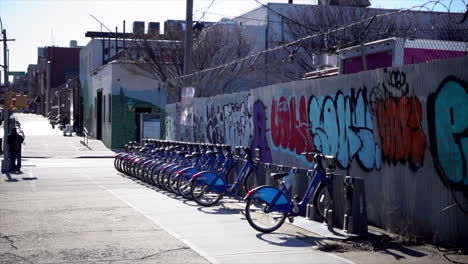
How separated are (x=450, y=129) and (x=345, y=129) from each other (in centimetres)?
298

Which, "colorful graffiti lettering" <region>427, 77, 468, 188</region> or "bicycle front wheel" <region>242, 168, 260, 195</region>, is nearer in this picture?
"colorful graffiti lettering" <region>427, 77, 468, 188</region>

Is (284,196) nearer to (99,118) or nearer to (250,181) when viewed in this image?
(250,181)

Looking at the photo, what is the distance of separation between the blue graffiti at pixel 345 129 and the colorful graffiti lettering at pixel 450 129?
5.02 ft

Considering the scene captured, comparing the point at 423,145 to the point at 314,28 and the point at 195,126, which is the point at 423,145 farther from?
the point at 314,28

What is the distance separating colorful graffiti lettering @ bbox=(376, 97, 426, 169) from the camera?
30.9 ft

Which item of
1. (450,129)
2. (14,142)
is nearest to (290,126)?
(450,129)

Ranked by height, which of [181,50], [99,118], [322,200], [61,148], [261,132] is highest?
[181,50]

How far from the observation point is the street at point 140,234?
26.4 ft

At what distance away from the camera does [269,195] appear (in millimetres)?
9836

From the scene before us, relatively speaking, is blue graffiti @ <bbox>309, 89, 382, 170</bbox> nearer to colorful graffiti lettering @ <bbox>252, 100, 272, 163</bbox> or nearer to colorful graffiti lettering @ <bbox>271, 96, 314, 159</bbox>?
colorful graffiti lettering @ <bbox>271, 96, 314, 159</bbox>

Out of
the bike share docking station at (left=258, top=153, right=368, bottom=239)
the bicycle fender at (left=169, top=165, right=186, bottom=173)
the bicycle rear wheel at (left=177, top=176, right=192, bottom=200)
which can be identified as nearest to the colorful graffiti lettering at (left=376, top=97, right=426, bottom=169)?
the bike share docking station at (left=258, top=153, right=368, bottom=239)

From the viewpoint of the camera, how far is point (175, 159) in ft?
53.1

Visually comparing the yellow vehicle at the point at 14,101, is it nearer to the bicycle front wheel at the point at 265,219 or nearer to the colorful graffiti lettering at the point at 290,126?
the colorful graffiti lettering at the point at 290,126

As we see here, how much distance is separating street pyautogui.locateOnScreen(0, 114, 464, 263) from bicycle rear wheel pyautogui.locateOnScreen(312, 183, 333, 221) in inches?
18.6
